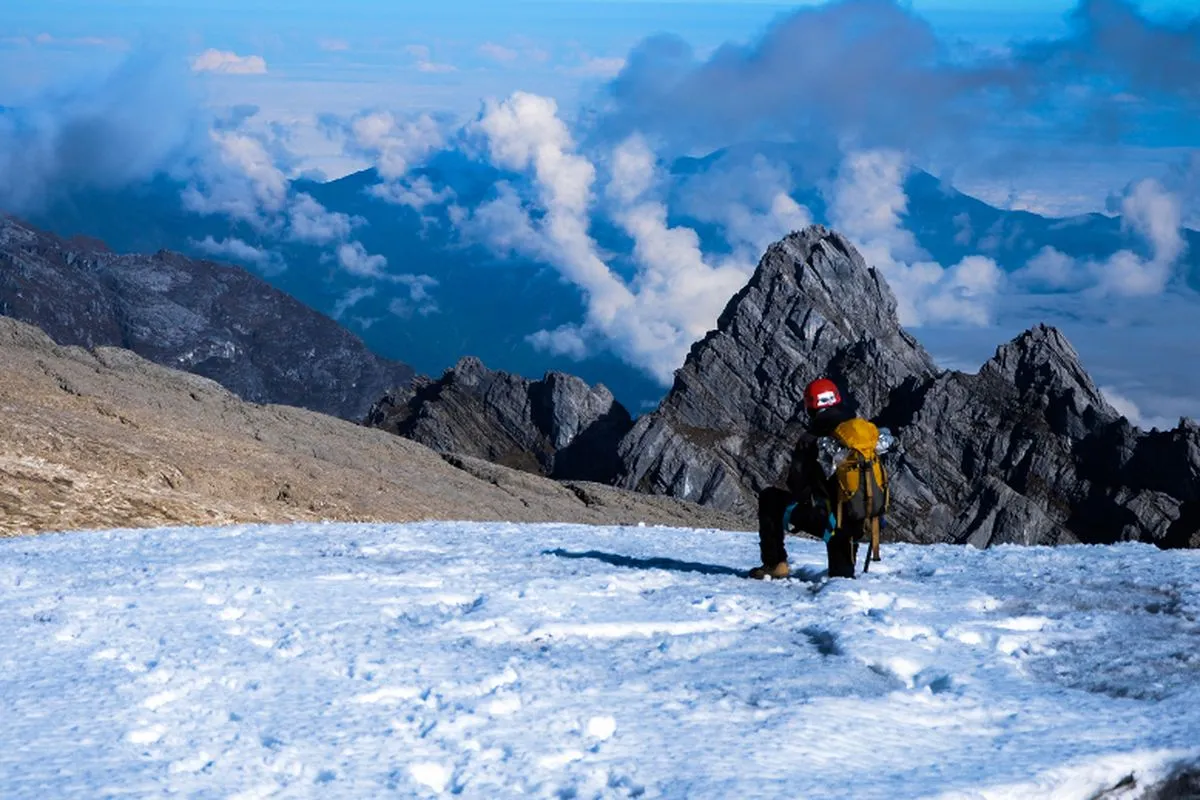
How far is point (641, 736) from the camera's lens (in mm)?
9234

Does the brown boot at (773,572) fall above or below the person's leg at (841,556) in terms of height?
below

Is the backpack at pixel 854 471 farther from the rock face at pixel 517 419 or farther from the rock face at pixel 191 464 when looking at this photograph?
the rock face at pixel 517 419

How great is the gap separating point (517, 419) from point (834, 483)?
510ft

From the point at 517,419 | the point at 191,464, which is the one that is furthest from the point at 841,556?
the point at 517,419

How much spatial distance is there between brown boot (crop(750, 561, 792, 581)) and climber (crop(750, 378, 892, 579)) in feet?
2.02

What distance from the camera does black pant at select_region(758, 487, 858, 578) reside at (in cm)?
1468

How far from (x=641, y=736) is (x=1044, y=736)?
3.06 m

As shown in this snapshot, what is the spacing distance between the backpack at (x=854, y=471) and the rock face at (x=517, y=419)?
478ft

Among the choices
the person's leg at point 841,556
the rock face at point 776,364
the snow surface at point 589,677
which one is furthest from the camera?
the rock face at point 776,364

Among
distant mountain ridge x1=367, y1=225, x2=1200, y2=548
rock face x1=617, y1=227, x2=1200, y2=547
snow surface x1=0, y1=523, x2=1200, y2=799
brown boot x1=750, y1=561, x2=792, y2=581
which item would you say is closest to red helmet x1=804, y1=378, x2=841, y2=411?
snow surface x1=0, y1=523, x2=1200, y2=799

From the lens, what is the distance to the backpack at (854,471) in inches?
552

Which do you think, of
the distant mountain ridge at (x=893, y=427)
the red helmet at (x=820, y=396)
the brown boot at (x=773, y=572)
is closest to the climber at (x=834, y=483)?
the red helmet at (x=820, y=396)

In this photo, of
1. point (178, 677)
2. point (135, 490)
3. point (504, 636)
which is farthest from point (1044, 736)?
point (135, 490)

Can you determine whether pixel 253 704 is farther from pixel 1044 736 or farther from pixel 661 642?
pixel 1044 736
